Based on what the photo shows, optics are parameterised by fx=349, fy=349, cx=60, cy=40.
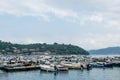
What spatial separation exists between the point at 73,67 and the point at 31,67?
1314 centimetres

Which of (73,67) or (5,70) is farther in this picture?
(73,67)

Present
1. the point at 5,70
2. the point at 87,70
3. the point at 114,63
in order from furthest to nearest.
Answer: the point at 114,63, the point at 87,70, the point at 5,70

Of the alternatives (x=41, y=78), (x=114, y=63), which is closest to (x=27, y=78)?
(x=41, y=78)

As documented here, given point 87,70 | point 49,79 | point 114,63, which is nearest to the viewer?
point 49,79

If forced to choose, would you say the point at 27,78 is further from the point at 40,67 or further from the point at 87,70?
the point at 87,70

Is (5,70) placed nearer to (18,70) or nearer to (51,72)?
(18,70)

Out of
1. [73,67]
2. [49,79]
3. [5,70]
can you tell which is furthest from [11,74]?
[73,67]

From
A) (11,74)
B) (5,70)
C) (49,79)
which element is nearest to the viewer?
(49,79)

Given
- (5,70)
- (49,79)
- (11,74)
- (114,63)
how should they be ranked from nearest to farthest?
(49,79), (11,74), (5,70), (114,63)

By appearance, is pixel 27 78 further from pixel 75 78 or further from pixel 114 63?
pixel 114 63

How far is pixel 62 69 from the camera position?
88.9 meters

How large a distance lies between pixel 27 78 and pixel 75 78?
34.3ft

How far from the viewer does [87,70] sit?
316 feet

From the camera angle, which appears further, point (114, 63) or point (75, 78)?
point (114, 63)
